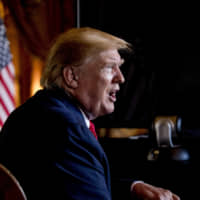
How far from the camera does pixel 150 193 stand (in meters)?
1.20

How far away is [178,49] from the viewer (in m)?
2.53

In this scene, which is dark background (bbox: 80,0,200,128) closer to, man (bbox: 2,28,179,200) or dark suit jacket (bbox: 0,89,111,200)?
man (bbox: 2,28,179,200)

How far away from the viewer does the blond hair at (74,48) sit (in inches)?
42.0

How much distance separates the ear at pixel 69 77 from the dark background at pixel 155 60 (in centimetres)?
138

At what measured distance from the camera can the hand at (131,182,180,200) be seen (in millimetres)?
1138

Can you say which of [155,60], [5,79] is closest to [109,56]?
[155,60]

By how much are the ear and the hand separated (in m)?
0.52

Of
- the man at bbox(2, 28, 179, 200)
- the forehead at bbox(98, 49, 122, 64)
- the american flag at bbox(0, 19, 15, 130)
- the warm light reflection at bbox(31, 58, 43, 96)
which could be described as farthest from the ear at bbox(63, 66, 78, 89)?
the warm light reflection at bbox(31, 58, 43, 96)

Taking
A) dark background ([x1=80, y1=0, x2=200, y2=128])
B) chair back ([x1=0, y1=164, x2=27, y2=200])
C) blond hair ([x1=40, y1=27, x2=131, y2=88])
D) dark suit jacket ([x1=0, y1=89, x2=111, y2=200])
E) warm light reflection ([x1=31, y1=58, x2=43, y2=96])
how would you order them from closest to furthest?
chair back ([x1=0, y1=164, x2=27, y2=200]), dark suit jacket ([x1=0, y1=89, x2=111, y2=200]), blond hair ([x1=40, y1=27, x2=131, y2=88]), dark background ([x1=80, y1=0, x2=200, y2=128]), warm light reflection ([x1=31, y1=58, x2=43, y2=96])

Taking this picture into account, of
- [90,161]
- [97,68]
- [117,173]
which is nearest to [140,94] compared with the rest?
[117,173]

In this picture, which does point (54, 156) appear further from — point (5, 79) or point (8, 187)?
point (5, 79)

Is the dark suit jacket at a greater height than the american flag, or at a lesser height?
greater

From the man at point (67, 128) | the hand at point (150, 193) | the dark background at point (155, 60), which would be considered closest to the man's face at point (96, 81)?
the man at point (67, 128)

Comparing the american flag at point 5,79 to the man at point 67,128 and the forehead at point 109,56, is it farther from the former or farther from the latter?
the forehead at point 109,56
